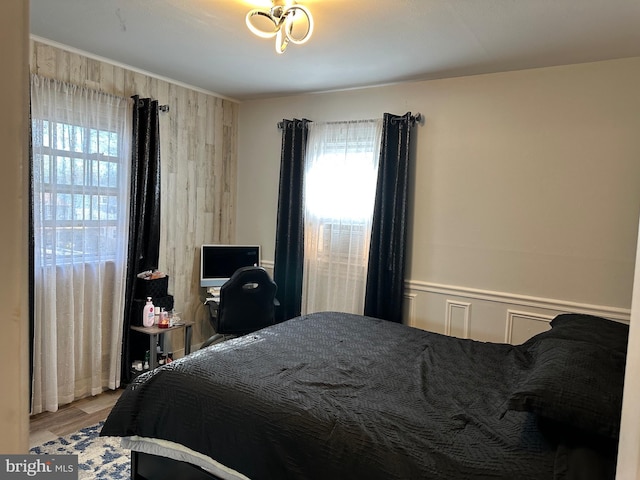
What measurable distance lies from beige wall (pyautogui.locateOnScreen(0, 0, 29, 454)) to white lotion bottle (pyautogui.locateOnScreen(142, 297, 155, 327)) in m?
3.23

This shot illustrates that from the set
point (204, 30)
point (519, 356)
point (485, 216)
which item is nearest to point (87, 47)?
point (204, 30)

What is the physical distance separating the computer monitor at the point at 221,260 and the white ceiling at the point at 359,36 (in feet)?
5.12

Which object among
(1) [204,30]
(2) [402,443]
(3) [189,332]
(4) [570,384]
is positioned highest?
(1) [204,30]

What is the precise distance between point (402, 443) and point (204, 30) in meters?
2.43

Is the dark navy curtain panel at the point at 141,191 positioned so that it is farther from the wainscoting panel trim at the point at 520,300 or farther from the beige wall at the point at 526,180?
the wainscoting panel trim at the point at 520,300

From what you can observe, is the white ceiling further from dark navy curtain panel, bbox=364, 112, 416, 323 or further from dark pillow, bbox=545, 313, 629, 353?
dark pillow, bbox=545, 313, 629, 353

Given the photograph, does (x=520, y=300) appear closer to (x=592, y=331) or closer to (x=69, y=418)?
(x=592, y=331)

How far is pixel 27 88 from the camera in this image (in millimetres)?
487

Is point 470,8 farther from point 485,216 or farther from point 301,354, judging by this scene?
point 301,354

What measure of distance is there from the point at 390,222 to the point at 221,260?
5.43ft

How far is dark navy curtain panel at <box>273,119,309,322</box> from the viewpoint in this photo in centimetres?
408

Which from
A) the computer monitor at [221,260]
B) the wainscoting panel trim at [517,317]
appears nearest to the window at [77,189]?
the computer monitor at [221,260]

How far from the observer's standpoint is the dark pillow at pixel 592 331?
2137 mm

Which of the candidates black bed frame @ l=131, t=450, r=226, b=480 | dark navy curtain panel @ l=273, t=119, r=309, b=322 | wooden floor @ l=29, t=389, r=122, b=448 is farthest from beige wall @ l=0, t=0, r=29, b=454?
dark navy curtain panel @ l=273, t=119, r=309, b=322
